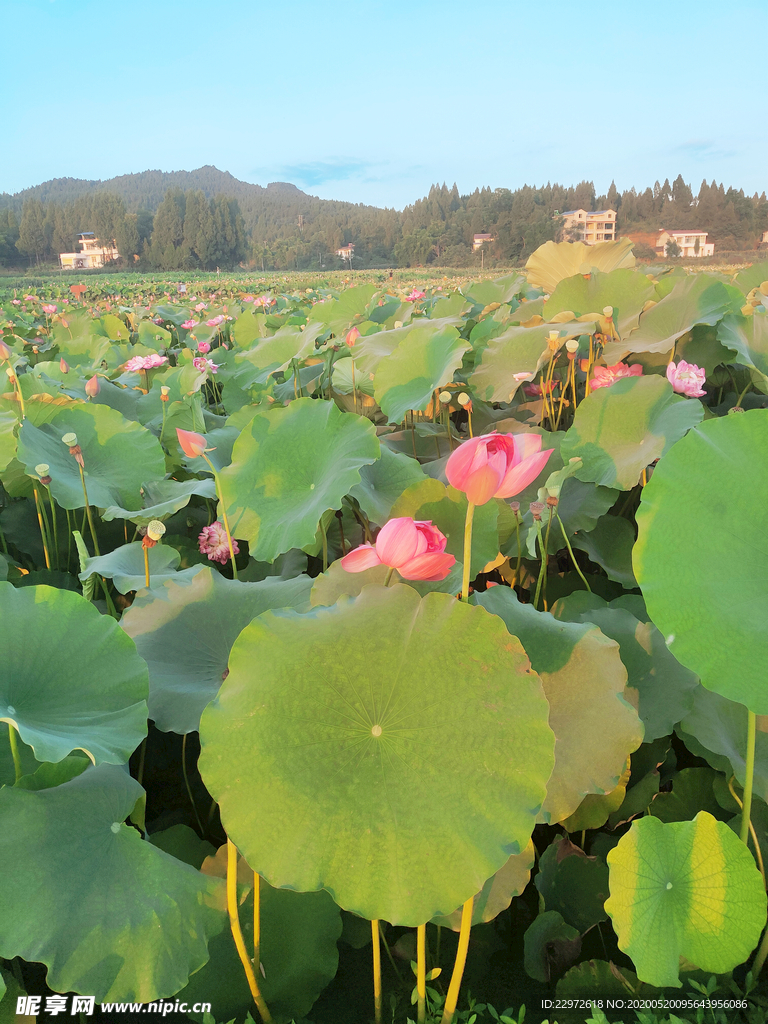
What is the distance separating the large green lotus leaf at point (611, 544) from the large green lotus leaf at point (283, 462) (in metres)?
0.59

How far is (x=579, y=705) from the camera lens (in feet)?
2.81

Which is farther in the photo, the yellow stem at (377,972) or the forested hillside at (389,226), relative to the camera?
the forested hillside at (389,226)

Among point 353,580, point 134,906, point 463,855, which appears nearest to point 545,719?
point 463,855

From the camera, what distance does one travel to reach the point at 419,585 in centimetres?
105

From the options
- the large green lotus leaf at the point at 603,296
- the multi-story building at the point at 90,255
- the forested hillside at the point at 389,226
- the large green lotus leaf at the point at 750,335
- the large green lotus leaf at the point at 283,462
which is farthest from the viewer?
the multi-story building at the point at 90,255

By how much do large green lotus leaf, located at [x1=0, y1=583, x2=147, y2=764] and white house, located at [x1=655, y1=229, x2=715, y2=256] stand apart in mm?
59307

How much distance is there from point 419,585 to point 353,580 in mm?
142

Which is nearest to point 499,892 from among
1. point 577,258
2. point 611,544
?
point 611,544

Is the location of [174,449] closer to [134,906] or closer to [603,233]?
[134,906]

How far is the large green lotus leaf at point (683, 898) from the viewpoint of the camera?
26.3 inches

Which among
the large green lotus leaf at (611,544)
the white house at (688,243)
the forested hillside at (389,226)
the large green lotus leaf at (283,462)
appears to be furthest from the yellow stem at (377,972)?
the white house at (688,243)

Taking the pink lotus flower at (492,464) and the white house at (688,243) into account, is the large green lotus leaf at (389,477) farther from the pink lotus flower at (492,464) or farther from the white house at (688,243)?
the white house at (688,243)

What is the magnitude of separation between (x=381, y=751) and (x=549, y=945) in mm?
461

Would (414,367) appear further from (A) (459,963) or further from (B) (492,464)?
(A) (459,963)
